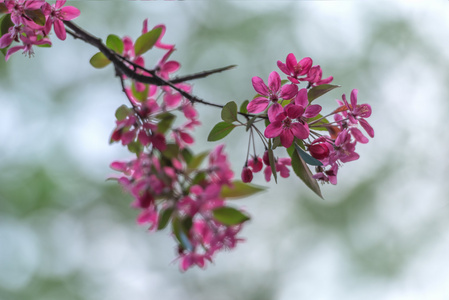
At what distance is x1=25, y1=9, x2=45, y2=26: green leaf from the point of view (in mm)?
769

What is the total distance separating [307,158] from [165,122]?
0.21 m

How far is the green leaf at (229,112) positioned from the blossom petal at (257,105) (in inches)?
1.3

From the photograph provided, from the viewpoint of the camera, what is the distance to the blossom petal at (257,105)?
30.8 inches

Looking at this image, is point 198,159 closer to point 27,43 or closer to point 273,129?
point 273,129

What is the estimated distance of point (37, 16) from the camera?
77 cm

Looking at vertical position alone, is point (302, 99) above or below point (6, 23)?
below

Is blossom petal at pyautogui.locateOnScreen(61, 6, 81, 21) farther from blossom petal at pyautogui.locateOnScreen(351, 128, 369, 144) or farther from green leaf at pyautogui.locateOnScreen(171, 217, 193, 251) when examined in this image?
blossom petal at pyautogui.locateOnScreen(351, 128, 369, 144)

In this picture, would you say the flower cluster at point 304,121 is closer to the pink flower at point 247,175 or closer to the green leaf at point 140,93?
the pink flower at point 247,175

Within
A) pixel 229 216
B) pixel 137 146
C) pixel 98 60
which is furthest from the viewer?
pixel 98 60

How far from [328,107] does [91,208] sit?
2474 millimetres

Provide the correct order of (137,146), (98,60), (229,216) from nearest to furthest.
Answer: (229,216)
(137,146)
(98,60)

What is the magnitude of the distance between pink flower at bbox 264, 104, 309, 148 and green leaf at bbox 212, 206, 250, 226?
12cm

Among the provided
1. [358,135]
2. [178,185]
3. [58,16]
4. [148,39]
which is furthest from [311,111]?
[58,16]

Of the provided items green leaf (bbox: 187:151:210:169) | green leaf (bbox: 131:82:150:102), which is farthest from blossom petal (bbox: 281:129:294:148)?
green leaf (bbox: 131:82:150:102)
